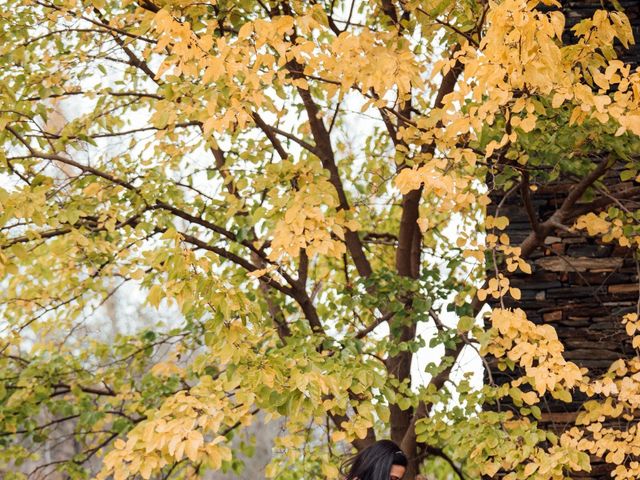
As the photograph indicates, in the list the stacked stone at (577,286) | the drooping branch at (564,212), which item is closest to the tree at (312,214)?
the drooping branch at (564,212)

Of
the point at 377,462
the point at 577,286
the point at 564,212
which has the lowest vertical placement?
the point at 377,462

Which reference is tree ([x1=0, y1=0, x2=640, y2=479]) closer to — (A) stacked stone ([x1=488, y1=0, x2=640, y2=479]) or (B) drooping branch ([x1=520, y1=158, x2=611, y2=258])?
(B) drooping branch ([x1=520, y1=158, x2=611, y2=258])

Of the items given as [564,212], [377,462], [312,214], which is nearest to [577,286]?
[564,212]

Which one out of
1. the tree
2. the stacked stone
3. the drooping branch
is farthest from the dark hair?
the stacked stone

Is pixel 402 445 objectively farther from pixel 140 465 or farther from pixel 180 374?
pixel 140 465

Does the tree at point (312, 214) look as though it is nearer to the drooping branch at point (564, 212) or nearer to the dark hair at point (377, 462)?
the drooping branch at point (564, 212)

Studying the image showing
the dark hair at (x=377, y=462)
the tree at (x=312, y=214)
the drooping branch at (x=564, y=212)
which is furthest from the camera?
the drooping branch at (x=564, y=212)

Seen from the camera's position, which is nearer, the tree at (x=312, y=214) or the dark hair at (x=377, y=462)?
the dark hair at (x=377, y=462)

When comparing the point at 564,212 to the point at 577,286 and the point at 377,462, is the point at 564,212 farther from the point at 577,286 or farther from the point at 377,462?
the point at 377,462

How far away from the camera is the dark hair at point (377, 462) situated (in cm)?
288

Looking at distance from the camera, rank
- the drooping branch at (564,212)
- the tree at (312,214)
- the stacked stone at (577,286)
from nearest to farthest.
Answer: the tree at (312,214)
the drooping branch at (564,212)
the stacked stone at (577,286)

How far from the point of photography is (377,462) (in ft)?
9.49

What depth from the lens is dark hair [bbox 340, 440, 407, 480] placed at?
288 centimetres

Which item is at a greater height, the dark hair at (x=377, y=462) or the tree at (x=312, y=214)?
the tree at (x=312, y=214)
